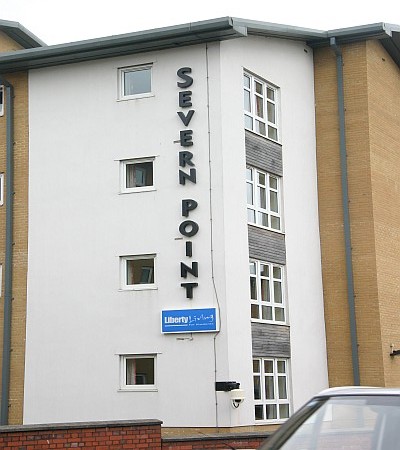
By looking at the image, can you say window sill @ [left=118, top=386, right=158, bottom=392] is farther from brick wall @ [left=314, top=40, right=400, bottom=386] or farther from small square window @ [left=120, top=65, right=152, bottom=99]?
small square window @ [left=120, top=65, right=152, bottom=99]

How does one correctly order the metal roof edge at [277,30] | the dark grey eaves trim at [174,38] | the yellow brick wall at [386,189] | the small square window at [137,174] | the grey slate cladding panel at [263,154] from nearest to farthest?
the dark grey eaves trim at [174,38], the metal roof edge at [277,30], the small square window at [137,174], the grey slate cladding panel at [263,154], the yellow brick wall at [386,189]

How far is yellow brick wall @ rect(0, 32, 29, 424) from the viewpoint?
2123 centimetres

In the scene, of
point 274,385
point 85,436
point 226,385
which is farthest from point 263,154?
point 85,436

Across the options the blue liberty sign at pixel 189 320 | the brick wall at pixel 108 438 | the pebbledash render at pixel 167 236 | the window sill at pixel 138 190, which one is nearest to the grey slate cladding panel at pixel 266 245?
the pebbledash render at pixel 167 236

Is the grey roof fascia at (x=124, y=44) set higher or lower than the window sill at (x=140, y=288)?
higher

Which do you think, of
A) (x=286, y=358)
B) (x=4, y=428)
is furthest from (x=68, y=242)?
(x=4, y=428)

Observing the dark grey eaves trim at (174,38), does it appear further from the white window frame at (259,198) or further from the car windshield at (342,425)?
the car windshield at (342,425)

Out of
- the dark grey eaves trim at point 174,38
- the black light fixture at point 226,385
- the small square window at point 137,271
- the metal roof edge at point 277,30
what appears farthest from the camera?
the metal roof edge at point 277,30

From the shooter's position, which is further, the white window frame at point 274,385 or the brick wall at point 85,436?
the white window frame at point 274,385

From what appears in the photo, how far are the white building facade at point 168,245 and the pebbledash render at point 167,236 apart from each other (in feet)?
0.12

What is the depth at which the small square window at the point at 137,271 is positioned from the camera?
20.6 m

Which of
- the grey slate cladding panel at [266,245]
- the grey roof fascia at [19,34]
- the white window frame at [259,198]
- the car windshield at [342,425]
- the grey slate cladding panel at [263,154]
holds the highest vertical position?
the grey roof fascia at [19,34]

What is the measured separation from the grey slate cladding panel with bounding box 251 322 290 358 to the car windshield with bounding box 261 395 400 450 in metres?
14.8

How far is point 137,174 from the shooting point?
69.8 feet
